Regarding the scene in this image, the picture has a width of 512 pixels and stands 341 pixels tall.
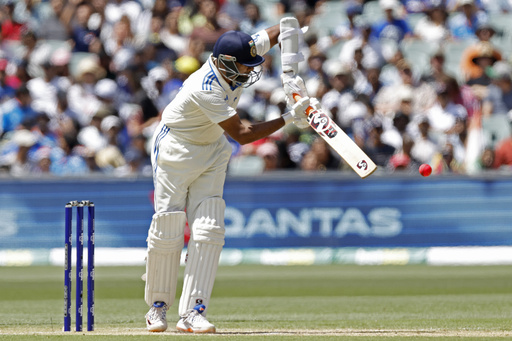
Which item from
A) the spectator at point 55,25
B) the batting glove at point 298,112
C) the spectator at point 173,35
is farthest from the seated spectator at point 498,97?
the batting glove at point 298,112

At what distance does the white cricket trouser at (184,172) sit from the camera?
20.3 feet

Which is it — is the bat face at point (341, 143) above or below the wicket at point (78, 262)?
above

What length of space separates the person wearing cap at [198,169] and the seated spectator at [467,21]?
9150 millimetres

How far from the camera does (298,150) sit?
42.4 feet

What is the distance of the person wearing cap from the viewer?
19.7ft

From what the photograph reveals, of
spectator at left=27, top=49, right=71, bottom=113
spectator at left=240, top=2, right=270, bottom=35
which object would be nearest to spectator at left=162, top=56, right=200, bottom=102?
spectator at left=240, top=2, right=270, bottom=35

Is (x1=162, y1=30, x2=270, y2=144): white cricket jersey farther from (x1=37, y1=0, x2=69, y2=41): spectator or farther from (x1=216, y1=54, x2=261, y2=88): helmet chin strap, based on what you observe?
(x1=37, y1=0, x2=69, y2=41): spectator

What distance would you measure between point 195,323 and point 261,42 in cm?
193

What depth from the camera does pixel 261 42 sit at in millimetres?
6371

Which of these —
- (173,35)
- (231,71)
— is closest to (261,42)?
(231,71)

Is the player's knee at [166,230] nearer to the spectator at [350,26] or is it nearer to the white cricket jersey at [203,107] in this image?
the white cricket jersey at [203,107]

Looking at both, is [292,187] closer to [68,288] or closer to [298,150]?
[298,150]

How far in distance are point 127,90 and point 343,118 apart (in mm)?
3541

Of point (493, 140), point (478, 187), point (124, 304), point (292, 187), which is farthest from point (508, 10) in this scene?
point (124, 304)
